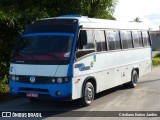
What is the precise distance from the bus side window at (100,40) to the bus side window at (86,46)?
331mm

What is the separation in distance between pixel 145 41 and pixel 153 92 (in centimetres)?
313

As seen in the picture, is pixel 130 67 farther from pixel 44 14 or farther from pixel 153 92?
pixel 44 14

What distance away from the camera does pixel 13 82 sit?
996 centimetres

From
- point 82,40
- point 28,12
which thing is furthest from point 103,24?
point 28,12

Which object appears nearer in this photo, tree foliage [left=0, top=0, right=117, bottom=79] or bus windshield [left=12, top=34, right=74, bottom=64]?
bus windshield [left=12, top=34, right=74, bottom=64]

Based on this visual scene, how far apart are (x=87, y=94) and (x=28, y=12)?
458 cm

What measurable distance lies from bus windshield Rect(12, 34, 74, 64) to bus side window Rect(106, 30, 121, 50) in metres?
2.30

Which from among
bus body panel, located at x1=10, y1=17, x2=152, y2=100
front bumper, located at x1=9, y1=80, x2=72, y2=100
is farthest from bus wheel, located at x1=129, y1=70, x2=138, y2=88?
front bumper, located at x1=9, y1=80, x2=72, y2=100

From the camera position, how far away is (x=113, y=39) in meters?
12.1

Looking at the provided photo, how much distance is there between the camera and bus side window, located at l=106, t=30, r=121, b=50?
462 inches

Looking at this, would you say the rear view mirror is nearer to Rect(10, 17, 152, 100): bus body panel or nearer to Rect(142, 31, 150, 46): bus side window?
Rect(10, 17, 152, 100): bus body panel

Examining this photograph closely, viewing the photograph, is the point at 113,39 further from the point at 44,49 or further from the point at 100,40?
the point at 44,49

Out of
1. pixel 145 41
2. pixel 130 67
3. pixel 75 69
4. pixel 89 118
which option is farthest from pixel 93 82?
pixel 145 41

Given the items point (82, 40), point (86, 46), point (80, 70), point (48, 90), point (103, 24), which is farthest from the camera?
point (103, 24)
